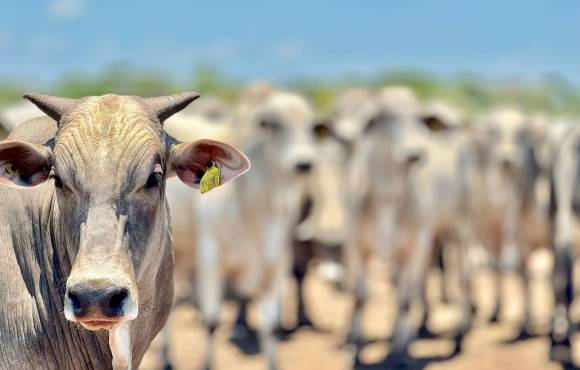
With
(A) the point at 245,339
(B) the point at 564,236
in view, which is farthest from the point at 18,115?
(B) the point at 564,236

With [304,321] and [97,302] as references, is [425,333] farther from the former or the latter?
[97,302]

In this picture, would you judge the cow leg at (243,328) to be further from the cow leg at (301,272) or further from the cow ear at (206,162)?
the cow ear at (206,162)

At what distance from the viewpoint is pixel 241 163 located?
228 inches

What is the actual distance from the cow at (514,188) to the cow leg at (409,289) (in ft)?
5.72

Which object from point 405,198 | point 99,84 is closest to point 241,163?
point 405,198

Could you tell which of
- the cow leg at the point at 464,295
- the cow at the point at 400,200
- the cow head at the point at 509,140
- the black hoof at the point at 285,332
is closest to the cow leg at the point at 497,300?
the cow leg at the point at 464,295

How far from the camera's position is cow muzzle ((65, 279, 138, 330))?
4.80m

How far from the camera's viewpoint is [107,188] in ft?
16.9

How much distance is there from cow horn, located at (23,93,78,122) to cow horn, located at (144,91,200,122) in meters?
0.36

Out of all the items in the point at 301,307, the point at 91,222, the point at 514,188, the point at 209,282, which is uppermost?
the point at 91,222

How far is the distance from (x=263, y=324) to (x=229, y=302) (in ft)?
15.0

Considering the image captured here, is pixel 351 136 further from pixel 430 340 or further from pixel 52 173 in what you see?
pixel 52 173

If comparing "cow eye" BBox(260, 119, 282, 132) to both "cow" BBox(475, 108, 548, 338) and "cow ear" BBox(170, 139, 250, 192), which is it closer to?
"cow" BBox(475, 108, 548, 338)

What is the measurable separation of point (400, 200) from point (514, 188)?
214cm
